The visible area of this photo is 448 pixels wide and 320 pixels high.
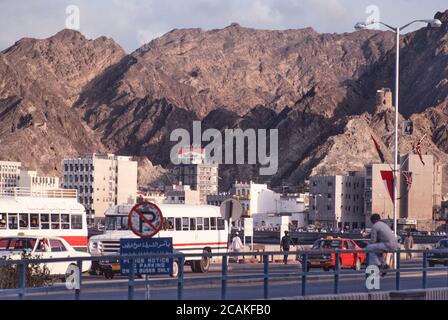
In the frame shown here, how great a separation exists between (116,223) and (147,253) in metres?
23.1

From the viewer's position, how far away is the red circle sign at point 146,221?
Answer: 2083 cm

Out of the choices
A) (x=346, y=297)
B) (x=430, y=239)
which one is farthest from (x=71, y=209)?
(x=430, y=239)

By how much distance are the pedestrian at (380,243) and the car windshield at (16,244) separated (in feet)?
49.4

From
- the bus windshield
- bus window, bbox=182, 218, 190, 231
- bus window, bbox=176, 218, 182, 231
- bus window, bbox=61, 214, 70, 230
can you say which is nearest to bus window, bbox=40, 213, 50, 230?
A: bus window, bbox=61, 214, 70, 230

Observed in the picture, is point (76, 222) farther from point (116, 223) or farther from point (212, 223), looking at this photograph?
point (212, 223)

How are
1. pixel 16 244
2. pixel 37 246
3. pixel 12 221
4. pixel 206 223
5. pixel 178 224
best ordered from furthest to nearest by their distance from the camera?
1. pixel 206 223
2. pixel 178 224
3. pixel 12 221
4. pixel 16 244
5. pixel 37 246

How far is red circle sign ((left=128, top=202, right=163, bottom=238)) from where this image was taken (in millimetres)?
20828

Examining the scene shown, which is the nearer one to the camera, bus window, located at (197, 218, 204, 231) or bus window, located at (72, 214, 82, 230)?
bus window, located at (197, 218, 204, 231)

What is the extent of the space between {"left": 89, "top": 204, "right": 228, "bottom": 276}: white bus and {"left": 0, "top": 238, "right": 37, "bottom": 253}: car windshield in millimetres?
5225

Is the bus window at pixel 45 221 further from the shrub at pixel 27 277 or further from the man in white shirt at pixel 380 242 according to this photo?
the man in white shirt at pixel 380 242

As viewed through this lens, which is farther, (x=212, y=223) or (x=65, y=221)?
(x=212, y=223)

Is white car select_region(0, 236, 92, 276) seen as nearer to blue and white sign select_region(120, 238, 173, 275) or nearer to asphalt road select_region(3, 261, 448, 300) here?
asphalt road select_region(3, 261, 448, 300)

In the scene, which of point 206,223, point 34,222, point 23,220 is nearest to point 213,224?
point 206,223

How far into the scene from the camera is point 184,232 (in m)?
45.6
